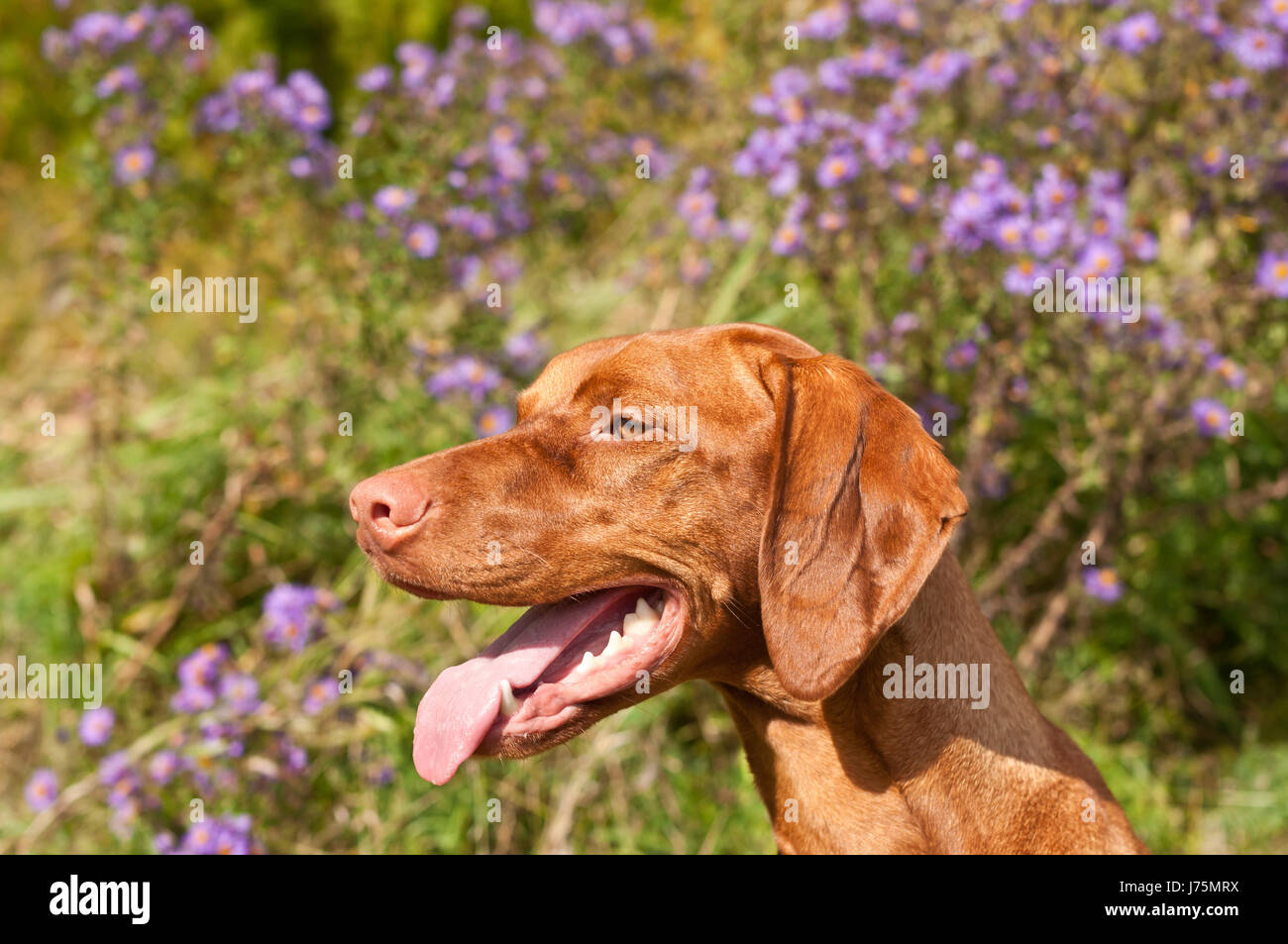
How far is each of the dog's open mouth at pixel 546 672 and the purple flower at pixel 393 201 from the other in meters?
1.97

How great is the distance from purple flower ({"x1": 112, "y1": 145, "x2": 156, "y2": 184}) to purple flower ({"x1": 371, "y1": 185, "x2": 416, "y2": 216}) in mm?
788

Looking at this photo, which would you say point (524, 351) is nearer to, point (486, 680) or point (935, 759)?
point (486, 680)

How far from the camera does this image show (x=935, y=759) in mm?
2293

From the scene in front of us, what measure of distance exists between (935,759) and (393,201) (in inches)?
100

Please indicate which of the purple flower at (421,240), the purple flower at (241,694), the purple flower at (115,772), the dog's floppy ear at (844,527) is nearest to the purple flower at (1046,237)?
the dog's floppy ear at (844,527)

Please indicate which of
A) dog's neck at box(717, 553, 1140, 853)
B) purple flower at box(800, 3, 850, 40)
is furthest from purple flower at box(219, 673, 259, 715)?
purple flower at box(800, 3, 850, 40)

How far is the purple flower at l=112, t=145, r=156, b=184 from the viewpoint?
417 centimetres

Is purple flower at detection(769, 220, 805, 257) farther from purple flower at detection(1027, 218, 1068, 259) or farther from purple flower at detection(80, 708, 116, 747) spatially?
purple flower at detection(80, 708, 116, 747)

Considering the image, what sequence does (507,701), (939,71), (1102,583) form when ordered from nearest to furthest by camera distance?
(507,701) → (1102,583) → (939,71)

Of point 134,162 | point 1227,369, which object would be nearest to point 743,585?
point 1227,369

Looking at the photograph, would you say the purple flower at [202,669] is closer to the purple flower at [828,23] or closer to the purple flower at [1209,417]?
the purple flower at [828,23]

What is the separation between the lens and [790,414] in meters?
2.27

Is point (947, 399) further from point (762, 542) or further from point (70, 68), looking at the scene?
point (70, 68)

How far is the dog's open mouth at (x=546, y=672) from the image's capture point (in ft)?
7.43
